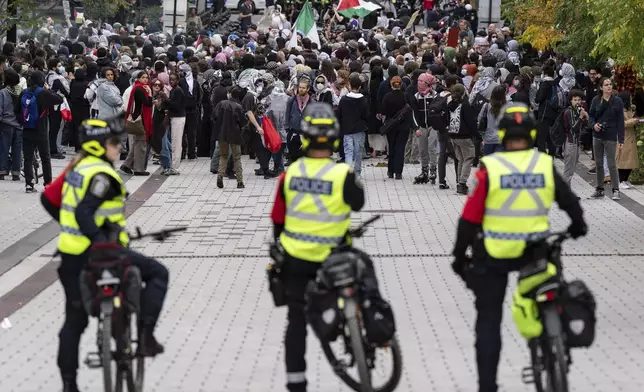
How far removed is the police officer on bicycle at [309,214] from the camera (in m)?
8.80

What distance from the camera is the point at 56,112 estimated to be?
25.0 m

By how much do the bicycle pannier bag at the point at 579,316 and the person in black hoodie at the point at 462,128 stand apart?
483 inches

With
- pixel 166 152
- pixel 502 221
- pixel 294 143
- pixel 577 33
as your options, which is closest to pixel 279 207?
pixel 502 221

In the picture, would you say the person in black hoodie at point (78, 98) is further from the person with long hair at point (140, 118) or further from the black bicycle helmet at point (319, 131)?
the black bicycle helmet at point (319, 131)

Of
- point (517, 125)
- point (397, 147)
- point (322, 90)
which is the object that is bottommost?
point (397, 147)

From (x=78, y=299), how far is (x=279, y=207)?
1270 mm

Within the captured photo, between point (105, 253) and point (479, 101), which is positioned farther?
point (479, 101)

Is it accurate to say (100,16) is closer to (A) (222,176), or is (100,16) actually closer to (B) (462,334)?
(A) (222,176)

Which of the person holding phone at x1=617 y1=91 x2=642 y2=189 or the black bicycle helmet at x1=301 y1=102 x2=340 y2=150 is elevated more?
the black bicycle helmet at x1=301 y1=102 x2=340 y2=150

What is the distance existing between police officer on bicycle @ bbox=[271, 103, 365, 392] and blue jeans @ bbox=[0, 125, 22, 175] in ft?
42.5

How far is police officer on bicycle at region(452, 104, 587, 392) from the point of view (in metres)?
8.45

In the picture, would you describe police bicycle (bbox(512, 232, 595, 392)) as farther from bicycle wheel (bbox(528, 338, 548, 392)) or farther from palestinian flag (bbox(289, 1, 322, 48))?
palestinian flag (bbox(289, 1, 322, 48))

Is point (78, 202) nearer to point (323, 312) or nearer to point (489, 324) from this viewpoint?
point (323, 312)

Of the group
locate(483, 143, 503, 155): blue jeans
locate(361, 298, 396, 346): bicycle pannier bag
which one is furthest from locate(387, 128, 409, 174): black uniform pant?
locate(361, 298, 396, 346): bicycle pannier bag
